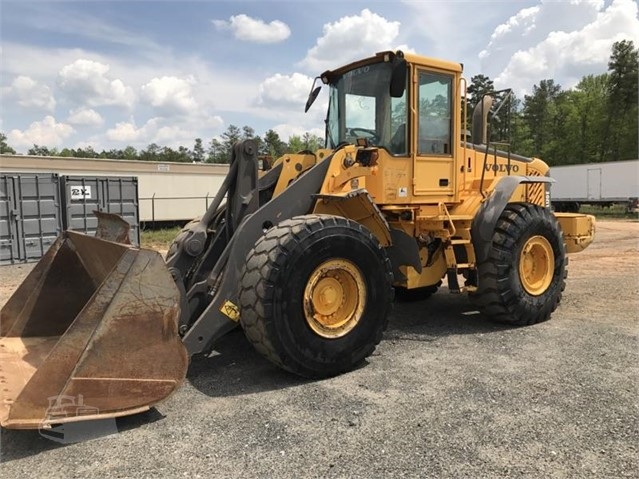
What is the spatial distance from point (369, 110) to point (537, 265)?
2.86 meters

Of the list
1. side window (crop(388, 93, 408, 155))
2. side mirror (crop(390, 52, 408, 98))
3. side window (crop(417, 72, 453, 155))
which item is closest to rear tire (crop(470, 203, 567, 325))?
side window (crop(417, 72, 453, 155))

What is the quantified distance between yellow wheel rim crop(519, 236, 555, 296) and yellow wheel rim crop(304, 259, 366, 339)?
268 centimetres

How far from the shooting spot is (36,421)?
328 cm

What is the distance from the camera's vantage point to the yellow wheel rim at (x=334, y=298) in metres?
4.59

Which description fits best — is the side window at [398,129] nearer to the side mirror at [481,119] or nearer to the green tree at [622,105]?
the side mirror at [481,119]

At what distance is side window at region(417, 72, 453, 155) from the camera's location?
5.97 metres

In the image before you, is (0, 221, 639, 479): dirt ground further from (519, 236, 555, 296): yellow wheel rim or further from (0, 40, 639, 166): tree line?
(0, 40, 639, 166): tree line

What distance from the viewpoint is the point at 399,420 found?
12.5ft

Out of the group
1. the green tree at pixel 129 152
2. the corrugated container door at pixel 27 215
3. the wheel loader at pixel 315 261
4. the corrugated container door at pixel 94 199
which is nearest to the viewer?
the wheel loader at pixel 315 261

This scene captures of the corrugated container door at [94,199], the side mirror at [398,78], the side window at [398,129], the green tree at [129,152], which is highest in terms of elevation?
the green tree at [129,152]

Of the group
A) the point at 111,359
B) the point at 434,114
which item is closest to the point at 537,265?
the point at 434,114

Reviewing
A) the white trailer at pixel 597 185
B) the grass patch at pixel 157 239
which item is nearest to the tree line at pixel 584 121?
the white trailer at pixel 597 185

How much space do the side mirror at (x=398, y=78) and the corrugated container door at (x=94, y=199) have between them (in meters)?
10.4

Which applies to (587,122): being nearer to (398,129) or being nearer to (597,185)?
(597,185)
